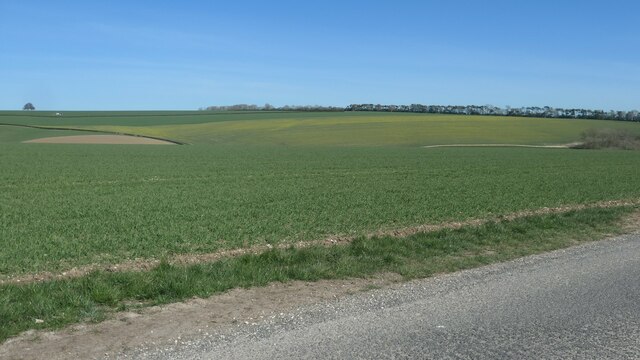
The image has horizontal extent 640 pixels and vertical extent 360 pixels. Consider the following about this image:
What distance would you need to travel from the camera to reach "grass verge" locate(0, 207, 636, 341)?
7.47m

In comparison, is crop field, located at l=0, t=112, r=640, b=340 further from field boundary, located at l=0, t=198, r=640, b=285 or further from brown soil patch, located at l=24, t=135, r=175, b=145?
brown soil patch, located at l=24, t=135, r=175, b=145

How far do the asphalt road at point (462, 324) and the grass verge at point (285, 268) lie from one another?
4.02ft

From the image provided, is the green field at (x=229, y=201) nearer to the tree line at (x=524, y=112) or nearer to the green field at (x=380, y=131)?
the green field at (x=380, y=131)

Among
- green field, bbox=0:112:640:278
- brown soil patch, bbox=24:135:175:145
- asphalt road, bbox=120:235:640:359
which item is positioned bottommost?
brown soil patch, bbox=24:135:175:145

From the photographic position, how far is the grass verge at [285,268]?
7.47m

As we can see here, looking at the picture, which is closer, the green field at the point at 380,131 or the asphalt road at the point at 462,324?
the asphalt road at the point at 462,324

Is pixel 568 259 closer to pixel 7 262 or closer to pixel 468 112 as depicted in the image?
pixel 7 262

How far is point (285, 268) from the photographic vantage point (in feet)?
32.6

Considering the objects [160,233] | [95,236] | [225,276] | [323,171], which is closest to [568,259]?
[225,276]

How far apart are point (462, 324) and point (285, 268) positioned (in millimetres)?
3490

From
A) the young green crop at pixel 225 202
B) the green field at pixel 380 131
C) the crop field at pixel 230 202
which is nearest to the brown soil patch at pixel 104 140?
the green field at pixel 380 131

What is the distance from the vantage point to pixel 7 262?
33.3ft

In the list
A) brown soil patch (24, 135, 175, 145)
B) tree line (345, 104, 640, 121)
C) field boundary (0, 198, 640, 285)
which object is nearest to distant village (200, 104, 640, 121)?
tree line (345, 104, 640, 121)

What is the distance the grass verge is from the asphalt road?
4.02ft
